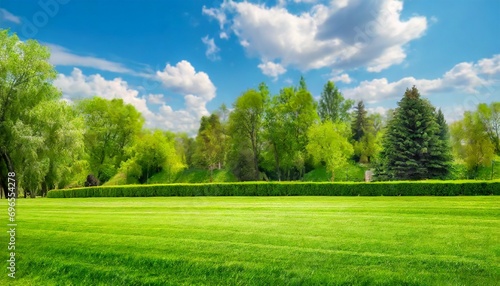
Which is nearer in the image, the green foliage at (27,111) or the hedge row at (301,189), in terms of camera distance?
the hedge row at (301,189)

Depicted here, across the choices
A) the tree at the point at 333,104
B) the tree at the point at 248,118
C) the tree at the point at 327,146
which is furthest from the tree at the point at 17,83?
the tree at the point at 333,104

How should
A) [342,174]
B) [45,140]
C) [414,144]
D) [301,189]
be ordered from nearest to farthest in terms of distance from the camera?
1. [301,189]
2. [45,140]
3. [414,144]
4. [342,174]

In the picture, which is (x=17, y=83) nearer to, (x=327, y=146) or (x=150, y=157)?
(x=150, y=157)

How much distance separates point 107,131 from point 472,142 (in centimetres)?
4554

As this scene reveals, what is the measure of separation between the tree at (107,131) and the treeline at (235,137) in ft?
0.45

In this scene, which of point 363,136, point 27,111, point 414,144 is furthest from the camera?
point 363,136

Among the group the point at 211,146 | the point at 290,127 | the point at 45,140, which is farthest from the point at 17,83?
the point at 290,127

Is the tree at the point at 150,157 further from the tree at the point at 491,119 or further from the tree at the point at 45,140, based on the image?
the tree at the point at 491,119

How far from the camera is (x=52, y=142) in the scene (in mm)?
29984

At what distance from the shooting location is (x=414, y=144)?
3061cm

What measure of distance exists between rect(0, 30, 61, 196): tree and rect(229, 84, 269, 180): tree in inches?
825

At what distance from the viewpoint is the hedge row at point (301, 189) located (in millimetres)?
20250

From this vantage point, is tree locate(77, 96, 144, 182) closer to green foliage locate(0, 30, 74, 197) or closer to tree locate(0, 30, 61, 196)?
green foliage locate(0, 30, 74, 197)

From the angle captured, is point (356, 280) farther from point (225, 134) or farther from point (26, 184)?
point (225, 134)
